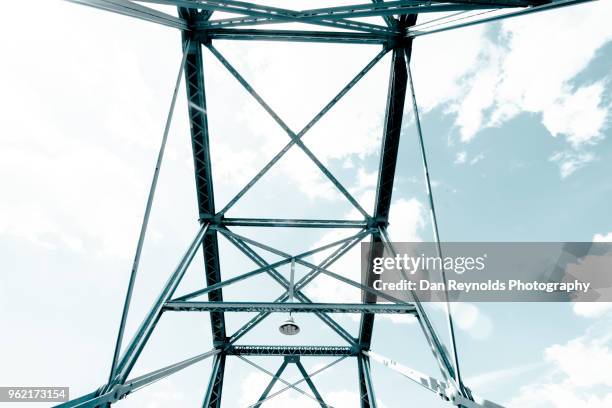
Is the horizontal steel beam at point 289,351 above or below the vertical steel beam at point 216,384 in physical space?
above

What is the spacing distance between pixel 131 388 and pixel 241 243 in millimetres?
5808

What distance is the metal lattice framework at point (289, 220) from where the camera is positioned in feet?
21.2

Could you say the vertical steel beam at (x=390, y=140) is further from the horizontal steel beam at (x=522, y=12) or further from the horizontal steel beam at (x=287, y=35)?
the horizontal steel beam at (x=522, y=12)

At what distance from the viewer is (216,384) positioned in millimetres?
14117

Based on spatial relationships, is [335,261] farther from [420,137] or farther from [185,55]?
[185,55]

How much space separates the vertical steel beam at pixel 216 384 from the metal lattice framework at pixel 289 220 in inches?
1.6

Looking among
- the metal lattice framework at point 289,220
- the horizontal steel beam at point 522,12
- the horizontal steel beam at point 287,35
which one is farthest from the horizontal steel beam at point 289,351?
the horizontal steel beam at point 522,12

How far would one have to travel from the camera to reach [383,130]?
11250 mm

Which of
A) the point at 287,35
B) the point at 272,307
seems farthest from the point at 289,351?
the point at 287,35

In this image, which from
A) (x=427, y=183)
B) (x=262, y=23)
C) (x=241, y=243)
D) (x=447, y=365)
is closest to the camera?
(x=447, y=365)

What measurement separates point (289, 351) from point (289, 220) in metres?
5.70

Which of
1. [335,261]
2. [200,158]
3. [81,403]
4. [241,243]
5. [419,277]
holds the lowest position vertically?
[81,403]

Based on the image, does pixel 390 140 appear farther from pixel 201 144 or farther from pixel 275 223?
pixel 201 144

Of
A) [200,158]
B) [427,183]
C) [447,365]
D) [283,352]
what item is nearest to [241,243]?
[200,158]
